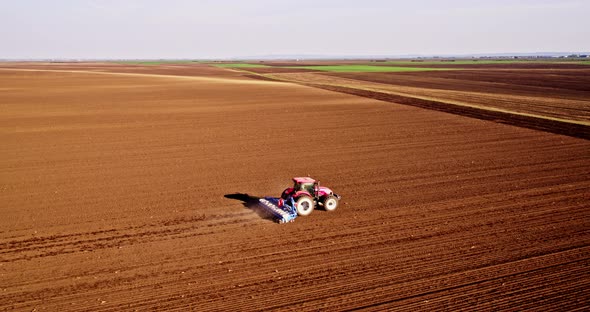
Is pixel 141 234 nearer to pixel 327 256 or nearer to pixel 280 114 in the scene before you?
pixel 327 256

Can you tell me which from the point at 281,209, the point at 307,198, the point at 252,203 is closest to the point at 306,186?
the point at 307,198

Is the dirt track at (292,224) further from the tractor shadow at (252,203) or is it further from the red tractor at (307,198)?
the red tractor at (307,198)

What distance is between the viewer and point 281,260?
10469 mm

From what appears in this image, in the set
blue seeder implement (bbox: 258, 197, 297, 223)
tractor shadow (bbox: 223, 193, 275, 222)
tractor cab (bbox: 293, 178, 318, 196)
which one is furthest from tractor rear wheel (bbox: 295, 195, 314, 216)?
tractor shadow (bbox: 223, 193, 275, 222)

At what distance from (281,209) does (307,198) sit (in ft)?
2.91

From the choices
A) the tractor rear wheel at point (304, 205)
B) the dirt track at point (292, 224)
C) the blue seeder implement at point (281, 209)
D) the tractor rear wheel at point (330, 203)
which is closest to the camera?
the dirt track at point (292, 224)

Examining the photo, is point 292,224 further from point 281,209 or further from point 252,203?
point 252,203

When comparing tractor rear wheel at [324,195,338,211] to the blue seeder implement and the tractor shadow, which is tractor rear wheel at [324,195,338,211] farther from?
the tractor shadow

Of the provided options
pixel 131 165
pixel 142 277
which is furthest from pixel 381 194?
pixel 131 165

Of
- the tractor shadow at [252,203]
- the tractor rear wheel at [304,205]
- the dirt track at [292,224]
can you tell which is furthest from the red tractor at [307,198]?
the tractor shadow at [252,203]

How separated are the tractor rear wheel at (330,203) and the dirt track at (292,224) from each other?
269 mm

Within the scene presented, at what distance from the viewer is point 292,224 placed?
1287 centimetres

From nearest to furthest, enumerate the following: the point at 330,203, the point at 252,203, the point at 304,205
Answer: the point at 304,205
the point at 330,203
the point at 252,203

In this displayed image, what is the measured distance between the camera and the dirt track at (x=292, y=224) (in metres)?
9.12
